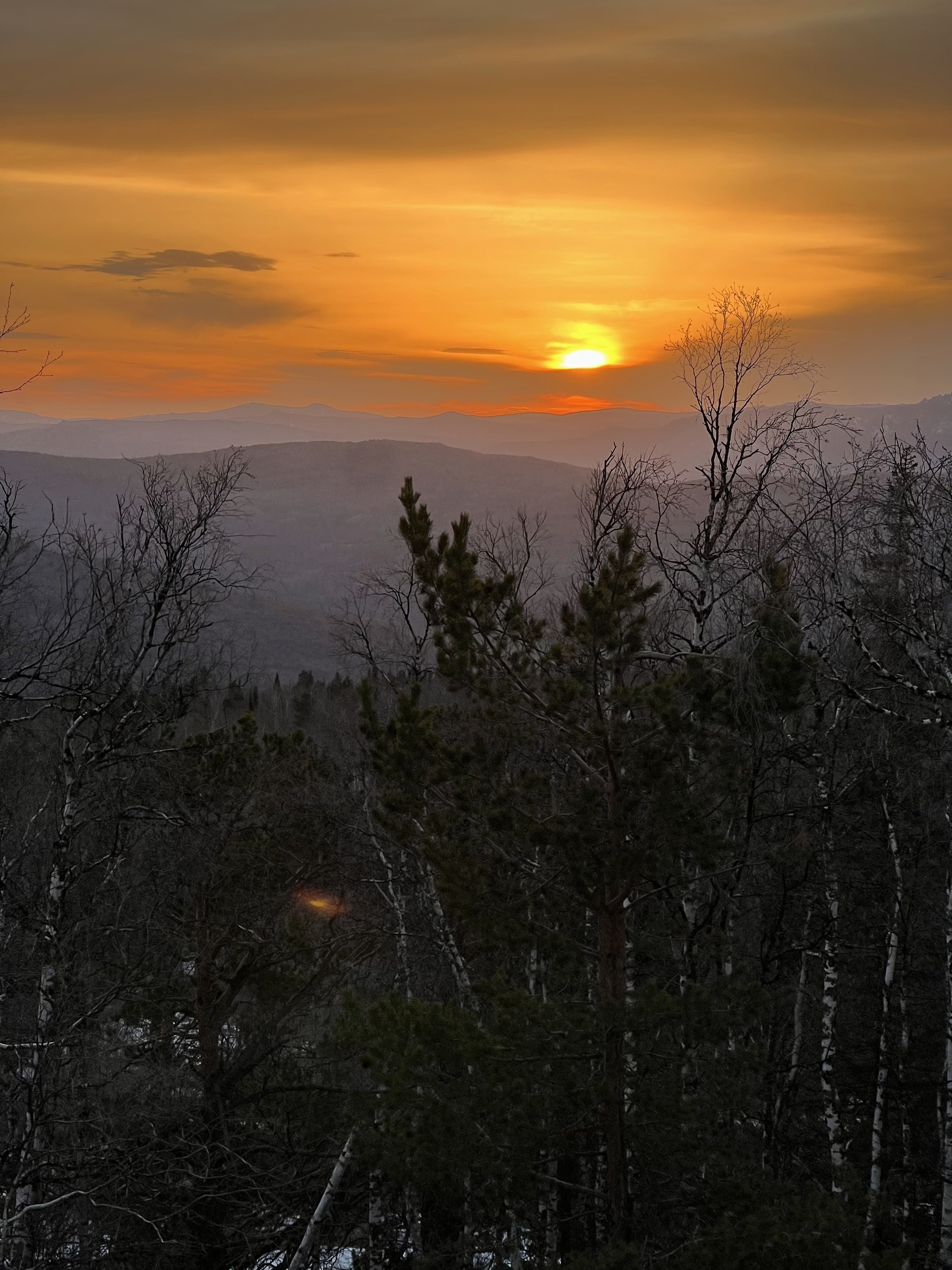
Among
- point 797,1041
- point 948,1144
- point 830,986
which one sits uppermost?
point 830,986

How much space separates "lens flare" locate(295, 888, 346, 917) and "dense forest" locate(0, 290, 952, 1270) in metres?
2.26

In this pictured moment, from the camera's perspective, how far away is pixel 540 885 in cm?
970

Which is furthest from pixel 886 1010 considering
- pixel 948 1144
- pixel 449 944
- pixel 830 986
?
pixel 449 944

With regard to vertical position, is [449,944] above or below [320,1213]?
above

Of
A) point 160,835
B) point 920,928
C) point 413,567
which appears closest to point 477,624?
point 413,567

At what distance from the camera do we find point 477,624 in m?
9.70

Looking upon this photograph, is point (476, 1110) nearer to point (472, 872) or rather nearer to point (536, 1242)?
point (472, 872)

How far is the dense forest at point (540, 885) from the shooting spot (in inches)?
361

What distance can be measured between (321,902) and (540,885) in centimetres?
1386

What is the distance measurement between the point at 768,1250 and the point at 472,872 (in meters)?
3.98

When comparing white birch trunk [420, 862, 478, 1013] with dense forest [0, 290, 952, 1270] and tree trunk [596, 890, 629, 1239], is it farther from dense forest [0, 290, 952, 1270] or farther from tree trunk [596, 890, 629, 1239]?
tree trunk [596, 890, 629, 1239]

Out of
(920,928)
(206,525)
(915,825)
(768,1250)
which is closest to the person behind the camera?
(768,1250)

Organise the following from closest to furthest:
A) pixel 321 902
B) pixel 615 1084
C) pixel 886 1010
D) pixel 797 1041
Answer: pixel 615 1084
pixel 886 1010
pixel 797 1041
pixel 321 902

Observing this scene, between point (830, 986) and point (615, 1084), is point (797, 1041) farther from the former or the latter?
point (615, 1084)
